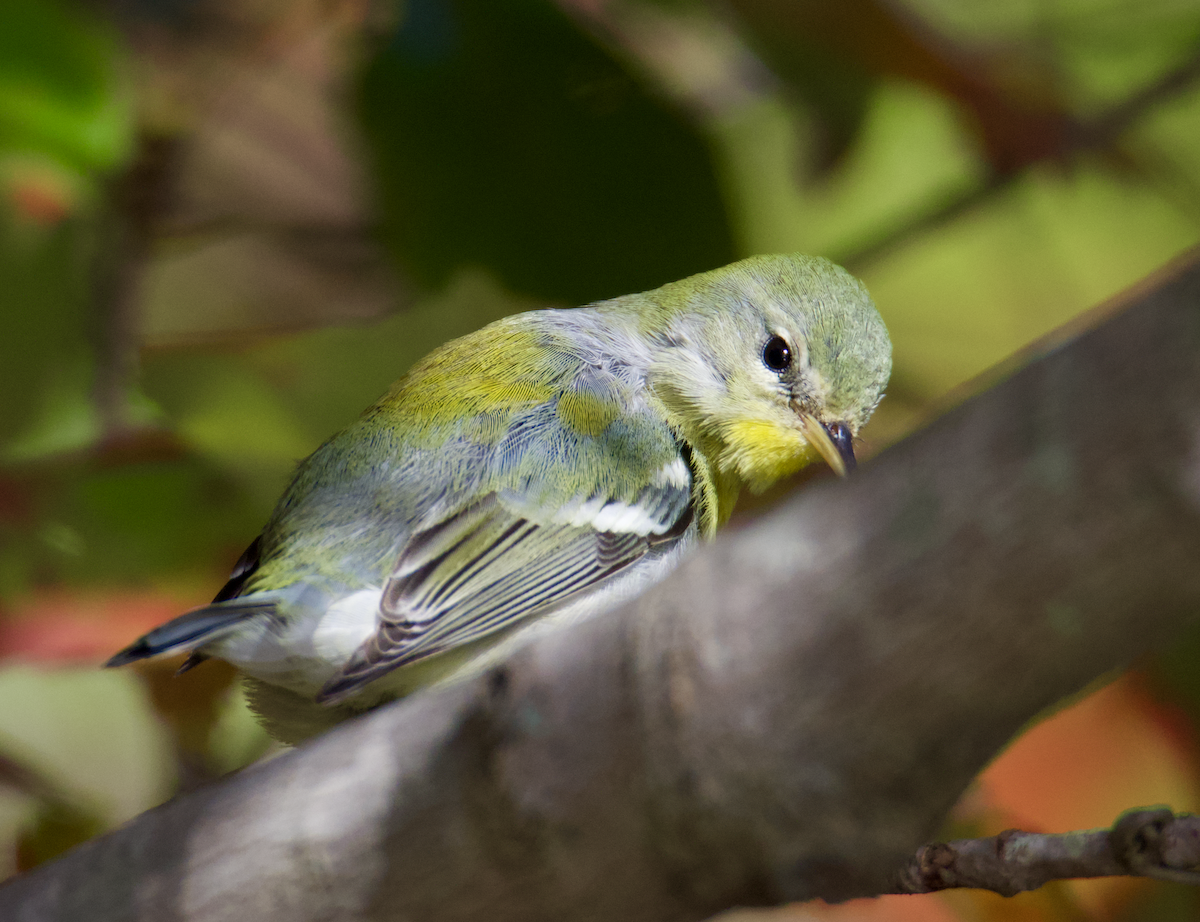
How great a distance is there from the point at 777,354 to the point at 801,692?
32.4 inches

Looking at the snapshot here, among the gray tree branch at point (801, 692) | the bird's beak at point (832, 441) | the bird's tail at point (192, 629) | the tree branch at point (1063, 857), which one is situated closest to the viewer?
the gray tree branch at point (801, 692)

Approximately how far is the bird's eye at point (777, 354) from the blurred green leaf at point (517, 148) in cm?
Answer: 28

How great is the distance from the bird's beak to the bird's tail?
0.59m

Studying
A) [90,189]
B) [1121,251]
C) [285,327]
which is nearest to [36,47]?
[90,189]

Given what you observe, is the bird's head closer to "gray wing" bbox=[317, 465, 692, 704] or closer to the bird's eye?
the bird's eye

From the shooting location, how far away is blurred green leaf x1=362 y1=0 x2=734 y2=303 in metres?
1.40

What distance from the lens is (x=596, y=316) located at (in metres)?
1.29

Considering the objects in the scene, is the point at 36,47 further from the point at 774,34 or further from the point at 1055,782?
the point at 1055,782

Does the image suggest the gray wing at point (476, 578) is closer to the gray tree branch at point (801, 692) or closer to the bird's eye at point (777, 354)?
the gray tree branch at point (801, 692)

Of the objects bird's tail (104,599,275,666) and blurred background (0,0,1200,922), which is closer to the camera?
bird's tail (104,599,275,666)

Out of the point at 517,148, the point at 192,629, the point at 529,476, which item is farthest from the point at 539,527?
the point at 517,148

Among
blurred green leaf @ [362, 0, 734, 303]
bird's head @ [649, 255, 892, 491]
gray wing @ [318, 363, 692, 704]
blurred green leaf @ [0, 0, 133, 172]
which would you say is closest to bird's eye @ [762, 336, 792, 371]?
bird's head @ [649, 255, 892, 491]

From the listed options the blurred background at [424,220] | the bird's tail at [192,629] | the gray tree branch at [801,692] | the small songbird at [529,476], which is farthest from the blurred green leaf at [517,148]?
the gray tree branch at [801,692]

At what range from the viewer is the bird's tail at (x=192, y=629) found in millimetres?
693
